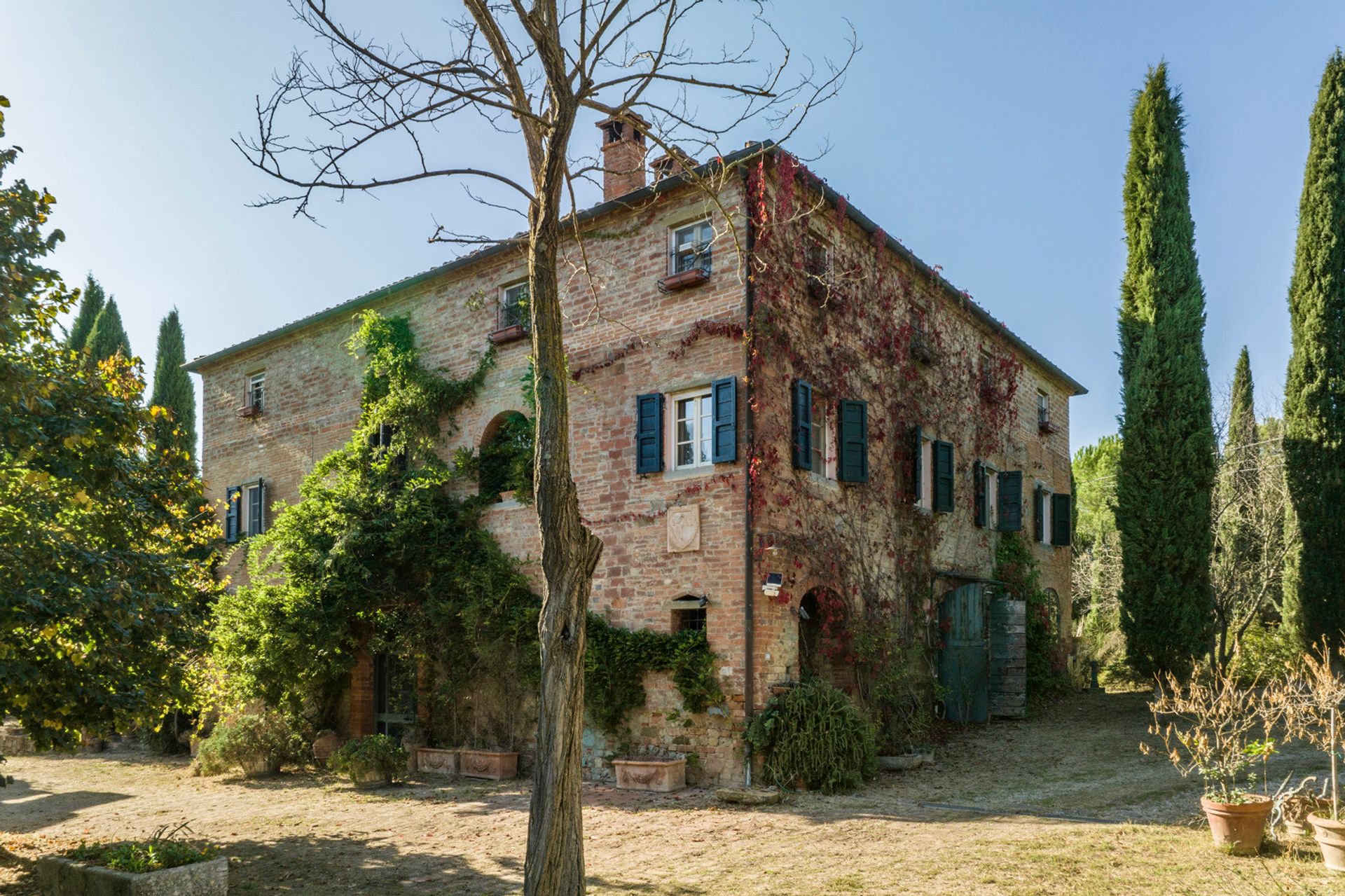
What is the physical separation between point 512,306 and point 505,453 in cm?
226

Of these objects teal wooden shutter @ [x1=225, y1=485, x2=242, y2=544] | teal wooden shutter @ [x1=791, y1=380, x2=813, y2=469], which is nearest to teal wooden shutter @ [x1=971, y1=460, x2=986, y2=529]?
teal wooden shutter @ [x1=791, y1=380, x2=813, y2=469]

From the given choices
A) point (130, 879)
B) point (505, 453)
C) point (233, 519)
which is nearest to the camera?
point (130, 879)

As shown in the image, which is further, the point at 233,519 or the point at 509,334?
the point at 233,519

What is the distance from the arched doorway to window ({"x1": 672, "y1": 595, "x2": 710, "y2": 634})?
4.25 feet

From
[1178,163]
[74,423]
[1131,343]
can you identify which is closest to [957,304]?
[1131,343]

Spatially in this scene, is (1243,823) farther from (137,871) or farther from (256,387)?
(256,387)

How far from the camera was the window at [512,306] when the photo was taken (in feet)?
49.7

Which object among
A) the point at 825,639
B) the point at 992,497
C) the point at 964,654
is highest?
the point at 992,497

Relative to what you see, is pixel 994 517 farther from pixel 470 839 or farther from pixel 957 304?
pixel 470 839

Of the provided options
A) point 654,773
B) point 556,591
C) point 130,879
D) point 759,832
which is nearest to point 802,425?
point 654,773

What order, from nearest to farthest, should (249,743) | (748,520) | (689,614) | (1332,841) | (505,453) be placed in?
(1332,841) → (748,520) → (689,614) → (249,743) → (505,453)

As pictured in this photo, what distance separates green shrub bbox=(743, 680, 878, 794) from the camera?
11.5 m

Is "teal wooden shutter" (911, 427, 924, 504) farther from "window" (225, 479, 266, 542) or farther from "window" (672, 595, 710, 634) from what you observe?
"window" (225, 479, 266, 542)

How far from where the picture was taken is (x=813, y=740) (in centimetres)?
1166
